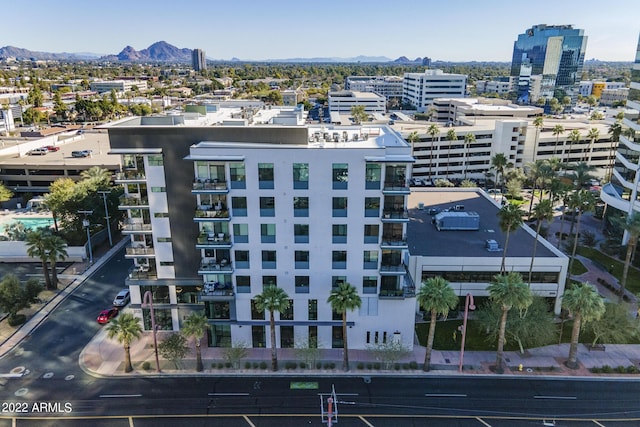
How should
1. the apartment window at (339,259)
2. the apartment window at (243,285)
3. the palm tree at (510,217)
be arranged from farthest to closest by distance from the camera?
the palm tree at (510,217) → the apartment window at (243,285) → the apartment window at (339,259)

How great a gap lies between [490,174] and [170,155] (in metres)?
95.7

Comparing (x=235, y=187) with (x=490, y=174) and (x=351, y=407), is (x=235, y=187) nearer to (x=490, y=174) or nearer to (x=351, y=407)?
(x=351, y=407)

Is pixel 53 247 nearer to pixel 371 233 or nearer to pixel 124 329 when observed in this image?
Result: pixel 124 329

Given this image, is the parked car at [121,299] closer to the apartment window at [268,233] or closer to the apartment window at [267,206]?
the apartment window at [268,233]

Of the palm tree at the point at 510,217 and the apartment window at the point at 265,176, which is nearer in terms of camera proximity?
the apartment window at the point at 265,176

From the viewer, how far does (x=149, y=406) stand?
4150 cm

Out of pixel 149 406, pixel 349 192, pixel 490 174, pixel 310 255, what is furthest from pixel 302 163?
pixel 490 174

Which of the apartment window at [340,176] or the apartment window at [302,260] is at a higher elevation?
the apartment window at [340,176]

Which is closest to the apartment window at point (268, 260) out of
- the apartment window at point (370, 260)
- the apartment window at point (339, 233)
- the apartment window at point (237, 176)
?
the apartment window at point (339, 233)

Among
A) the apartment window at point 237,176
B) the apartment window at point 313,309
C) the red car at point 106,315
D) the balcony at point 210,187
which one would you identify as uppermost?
the apartment window at point 237,176

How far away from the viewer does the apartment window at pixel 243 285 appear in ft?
159

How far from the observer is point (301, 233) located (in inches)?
1834

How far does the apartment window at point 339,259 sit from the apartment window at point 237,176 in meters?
12.1

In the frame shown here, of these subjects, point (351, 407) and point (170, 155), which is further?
point (170, 155)
